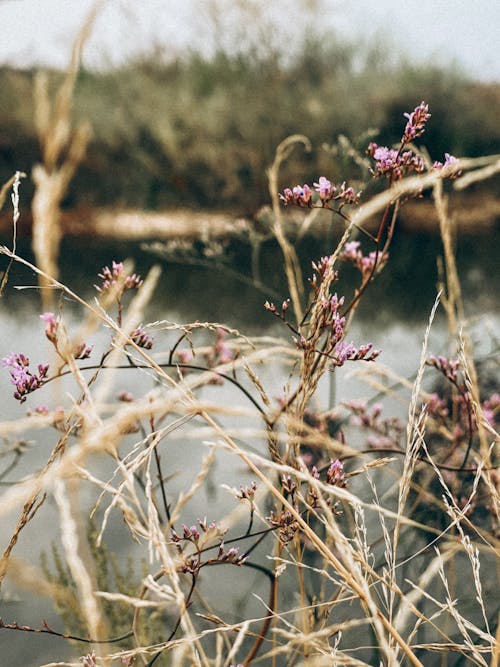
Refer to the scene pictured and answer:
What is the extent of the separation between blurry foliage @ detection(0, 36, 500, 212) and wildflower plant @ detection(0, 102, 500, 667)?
5.30 metres

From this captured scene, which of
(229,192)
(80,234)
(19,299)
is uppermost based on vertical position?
(229,192)

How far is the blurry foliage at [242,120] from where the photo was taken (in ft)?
24.8

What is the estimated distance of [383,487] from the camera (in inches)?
79.3

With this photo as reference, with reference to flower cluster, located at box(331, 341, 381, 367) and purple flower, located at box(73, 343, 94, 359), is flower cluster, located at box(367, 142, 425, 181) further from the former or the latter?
purple flower, located at box(73, 343, 94, 359)

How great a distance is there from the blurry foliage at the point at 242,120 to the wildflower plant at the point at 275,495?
209 inches

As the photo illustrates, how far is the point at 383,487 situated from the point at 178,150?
6.62m

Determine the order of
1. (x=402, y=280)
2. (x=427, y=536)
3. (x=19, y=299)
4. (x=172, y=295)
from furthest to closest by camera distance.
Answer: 1. (x=402, y=280)
2. (x=172, y=295)
3. (x=19, y=299)
4. (x=427, y=536)

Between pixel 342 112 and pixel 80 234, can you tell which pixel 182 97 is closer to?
pixel 342 112

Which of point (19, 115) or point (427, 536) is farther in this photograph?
point (19, 115)

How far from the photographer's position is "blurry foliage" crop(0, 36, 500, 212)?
7.55m

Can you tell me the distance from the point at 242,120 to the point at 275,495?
7.95m

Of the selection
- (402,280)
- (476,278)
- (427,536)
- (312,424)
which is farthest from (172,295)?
(427,536)

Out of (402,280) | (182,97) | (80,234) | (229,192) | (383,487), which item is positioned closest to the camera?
(383,487)

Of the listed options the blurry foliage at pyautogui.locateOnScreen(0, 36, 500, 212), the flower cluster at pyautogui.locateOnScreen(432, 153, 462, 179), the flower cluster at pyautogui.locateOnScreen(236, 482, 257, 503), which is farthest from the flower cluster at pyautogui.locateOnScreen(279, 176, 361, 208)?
the blurry foliage at pyautogui.locateOnScreen(0, 36, 500, 212)
